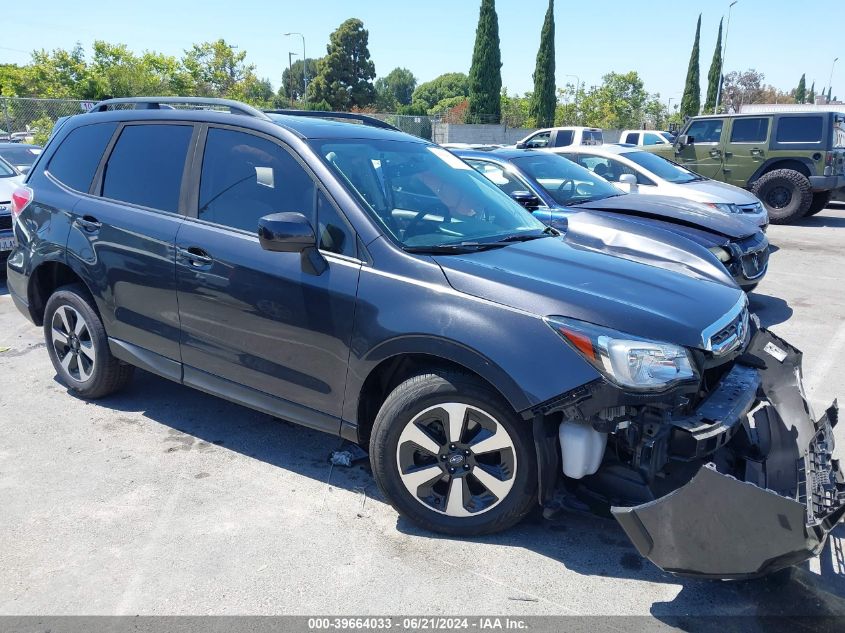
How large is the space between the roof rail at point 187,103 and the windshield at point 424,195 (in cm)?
57

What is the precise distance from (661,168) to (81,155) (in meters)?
8.37

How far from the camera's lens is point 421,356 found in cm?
305

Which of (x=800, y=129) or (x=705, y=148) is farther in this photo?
(x=705, y=148)

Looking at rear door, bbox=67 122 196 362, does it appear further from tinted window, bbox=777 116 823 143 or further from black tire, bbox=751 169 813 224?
tinted window, bbox=777 116 823 143

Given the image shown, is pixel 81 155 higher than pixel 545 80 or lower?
lower

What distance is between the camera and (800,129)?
43.4 ft

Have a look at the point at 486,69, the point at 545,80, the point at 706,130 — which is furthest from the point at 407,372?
the point at 545,80

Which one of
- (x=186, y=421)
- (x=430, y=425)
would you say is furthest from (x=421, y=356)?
(x=186, y=421)

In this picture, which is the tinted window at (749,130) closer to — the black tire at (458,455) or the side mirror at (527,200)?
the side mirror at (527,200)

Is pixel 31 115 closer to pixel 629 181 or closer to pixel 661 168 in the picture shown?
pixel 661 168

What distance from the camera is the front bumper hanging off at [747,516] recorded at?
2.29 m

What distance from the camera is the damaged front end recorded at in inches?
91.9

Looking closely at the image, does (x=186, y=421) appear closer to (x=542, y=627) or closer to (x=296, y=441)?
(x=296, y=441)

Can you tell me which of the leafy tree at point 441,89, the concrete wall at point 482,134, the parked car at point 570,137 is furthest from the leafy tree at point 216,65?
the leafy tree at point 441,89
